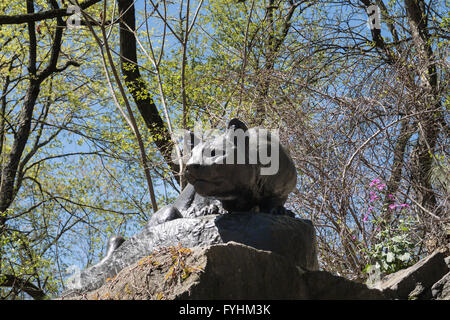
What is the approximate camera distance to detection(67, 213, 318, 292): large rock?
3.04 meters

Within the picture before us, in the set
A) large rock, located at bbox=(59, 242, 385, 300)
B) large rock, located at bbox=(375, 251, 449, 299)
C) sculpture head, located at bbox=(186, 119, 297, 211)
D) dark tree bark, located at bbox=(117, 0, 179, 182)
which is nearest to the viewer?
large rock, located at bbox=(59, 242, 385, 300)

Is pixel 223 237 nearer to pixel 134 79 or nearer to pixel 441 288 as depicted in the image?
pixel 441 288

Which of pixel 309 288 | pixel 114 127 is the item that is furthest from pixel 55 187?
pixel 309 288

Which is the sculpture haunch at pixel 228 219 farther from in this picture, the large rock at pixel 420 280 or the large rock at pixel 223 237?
the large rock at pixel 420 280

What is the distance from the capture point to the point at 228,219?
10.2 ft

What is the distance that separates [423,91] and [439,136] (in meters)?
0.67

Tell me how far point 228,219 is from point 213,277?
25.2 inches

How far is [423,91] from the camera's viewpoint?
7.87 meters

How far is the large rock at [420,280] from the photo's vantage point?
4.15 metres

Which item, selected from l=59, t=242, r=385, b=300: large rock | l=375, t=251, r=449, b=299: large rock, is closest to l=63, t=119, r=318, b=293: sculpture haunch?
l=59, t=242, r=385, b=300: large rock

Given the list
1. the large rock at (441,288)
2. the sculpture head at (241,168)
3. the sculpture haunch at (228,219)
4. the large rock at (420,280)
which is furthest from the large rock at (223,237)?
the large rock at (441,288)

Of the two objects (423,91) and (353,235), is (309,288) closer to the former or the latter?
(353,235)

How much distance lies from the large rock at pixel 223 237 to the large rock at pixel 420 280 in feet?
3.45

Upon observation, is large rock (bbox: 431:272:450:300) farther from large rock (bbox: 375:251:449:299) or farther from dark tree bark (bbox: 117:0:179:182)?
dark tree bark (bbox: 117:0:179:182)
